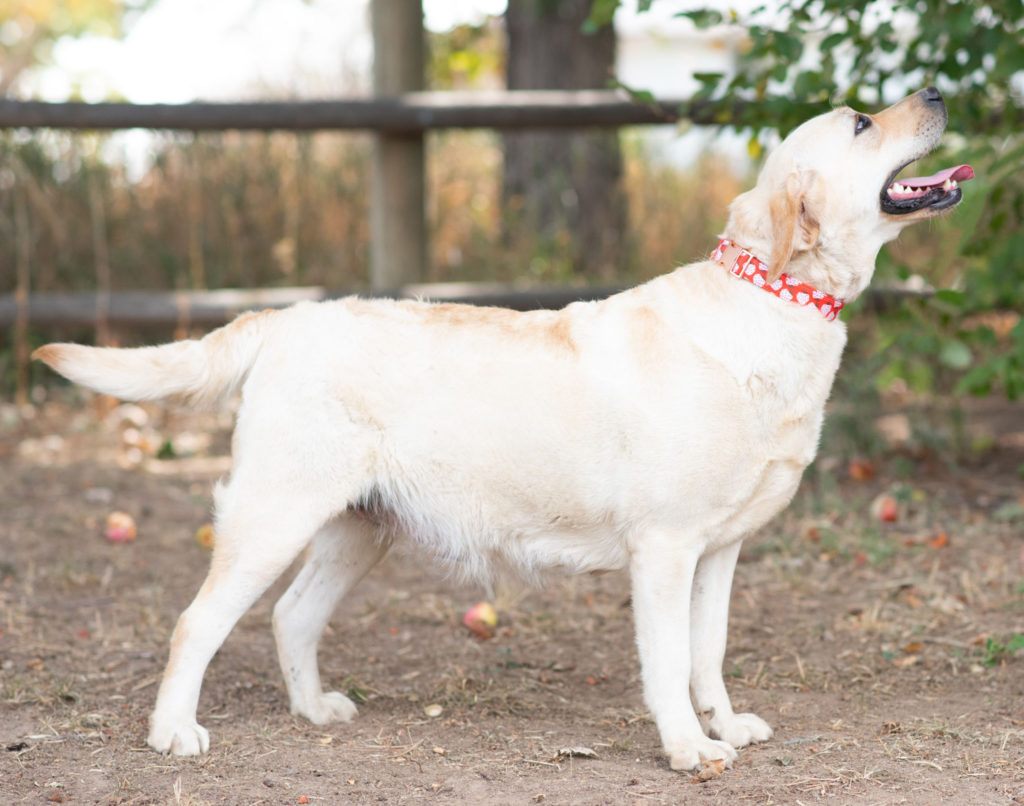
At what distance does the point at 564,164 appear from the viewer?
885cm

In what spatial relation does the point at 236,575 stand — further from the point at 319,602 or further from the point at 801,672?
the point at 801,672

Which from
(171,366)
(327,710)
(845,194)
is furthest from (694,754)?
(171,366)

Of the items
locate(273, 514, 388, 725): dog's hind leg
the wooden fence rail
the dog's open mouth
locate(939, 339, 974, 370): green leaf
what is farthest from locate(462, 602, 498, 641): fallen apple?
the wooden fence rail

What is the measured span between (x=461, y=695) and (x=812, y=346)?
1450 millimetres

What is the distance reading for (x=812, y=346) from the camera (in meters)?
2.88

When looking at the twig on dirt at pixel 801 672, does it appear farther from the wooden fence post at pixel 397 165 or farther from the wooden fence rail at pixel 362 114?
the wooden fence post at pixel 397 165

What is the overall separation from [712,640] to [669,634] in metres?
0.31

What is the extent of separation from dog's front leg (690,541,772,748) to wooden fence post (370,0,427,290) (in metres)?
3.70

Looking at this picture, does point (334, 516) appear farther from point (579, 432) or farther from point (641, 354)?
point (641, 354)

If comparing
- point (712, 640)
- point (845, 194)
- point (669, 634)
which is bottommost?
point (712, 640)

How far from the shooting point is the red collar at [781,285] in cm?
288

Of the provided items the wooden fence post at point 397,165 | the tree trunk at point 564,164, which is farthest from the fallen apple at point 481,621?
the tree trunk at point 564,164

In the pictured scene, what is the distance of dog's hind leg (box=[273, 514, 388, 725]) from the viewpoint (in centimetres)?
330

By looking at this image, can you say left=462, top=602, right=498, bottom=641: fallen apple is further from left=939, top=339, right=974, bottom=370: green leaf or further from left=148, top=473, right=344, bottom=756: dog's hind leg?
left=939, top=339, right=974, bottom=370: green leaf
